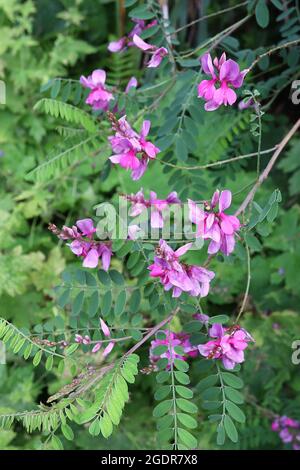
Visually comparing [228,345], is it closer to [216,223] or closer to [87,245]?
[216,223]

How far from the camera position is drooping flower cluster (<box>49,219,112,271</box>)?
3.39ft

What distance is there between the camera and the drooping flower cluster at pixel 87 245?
103cm

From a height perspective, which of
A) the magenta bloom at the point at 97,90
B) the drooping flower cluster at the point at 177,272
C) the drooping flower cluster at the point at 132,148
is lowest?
the drooping flower cluster at the point at 177,272

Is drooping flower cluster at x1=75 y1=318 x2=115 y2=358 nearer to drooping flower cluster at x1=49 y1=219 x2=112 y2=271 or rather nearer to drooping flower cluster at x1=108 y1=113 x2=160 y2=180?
drooping flower cluster at x1=49 y1=219 x2=112 y2=271

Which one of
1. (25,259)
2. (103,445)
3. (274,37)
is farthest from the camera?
(274,37)

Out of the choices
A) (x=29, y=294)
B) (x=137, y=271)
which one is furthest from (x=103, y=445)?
(x=137, y=271)

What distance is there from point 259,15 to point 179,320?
913mm

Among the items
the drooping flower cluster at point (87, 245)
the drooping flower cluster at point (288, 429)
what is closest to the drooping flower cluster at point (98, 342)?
the drooping flower cluster at point (87, 245)

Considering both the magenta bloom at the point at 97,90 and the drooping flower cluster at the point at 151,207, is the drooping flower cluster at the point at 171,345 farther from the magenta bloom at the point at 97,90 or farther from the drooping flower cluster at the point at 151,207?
the magenta bloom at the point at 97,90

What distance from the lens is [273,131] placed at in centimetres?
260

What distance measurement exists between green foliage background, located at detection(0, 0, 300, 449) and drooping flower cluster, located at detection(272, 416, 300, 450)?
30 millimetres

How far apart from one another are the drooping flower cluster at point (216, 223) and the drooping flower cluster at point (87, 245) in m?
0.20

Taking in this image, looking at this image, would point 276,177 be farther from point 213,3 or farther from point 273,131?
point 213,3

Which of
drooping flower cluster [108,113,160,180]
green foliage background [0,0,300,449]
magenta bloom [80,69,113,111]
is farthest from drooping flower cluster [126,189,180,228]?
magenta bloom [80,69,113,111]
